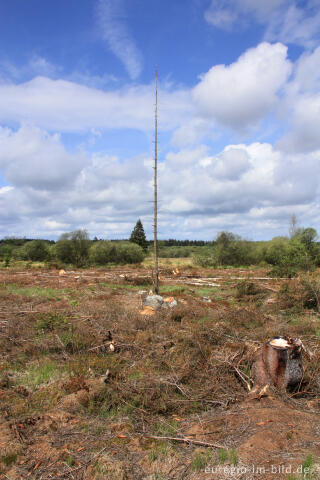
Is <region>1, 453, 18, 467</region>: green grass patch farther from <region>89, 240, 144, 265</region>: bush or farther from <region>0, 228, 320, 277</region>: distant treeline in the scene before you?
<region>89, 240, 144, 265</region>: bush

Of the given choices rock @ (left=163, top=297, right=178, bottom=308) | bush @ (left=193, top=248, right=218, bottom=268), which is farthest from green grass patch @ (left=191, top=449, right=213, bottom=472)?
bush @ (left=193, top=248, right=218, bottom=268)

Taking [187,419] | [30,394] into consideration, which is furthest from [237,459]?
[30,394]

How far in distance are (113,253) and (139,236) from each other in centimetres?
1351

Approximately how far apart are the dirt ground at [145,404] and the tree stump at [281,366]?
0.21 meters

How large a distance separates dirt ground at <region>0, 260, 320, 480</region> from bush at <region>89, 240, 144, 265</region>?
32375mm

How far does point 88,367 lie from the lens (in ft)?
19.9

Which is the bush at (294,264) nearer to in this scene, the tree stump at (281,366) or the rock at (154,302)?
the rock at (154,302)

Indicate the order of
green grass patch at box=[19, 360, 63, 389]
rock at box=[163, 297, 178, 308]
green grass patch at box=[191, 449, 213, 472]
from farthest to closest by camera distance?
1. rock at box=[163, 297, 178, 308]
2. green grass patch at box=[19, 360, 63, 389]
3. green grass patch at box=[191, 449, 213, 472]

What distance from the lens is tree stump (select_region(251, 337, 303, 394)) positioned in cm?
493

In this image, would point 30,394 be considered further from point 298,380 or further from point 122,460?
point 298,380

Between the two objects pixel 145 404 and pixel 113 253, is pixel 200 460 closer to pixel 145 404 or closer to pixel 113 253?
pixel 145 404

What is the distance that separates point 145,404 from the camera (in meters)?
4.70

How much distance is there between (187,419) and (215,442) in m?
0.78

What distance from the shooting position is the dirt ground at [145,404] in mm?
3336
